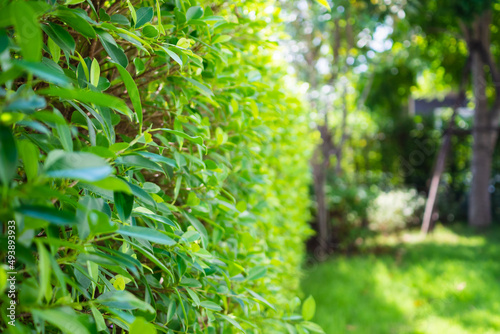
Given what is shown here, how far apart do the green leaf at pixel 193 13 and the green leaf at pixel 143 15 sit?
12cm

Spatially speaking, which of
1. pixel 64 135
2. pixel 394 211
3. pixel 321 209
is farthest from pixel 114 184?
pixel 394 211

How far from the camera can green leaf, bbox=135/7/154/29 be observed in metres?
0.83

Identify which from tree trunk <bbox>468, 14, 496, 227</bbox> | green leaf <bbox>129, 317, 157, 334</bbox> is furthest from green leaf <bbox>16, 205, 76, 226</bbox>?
tree trunk <bbox>468, 14, 496, 227</bbox>

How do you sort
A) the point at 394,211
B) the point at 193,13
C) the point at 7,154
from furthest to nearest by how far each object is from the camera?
the point at 394,211 → the point at 193,13 → the point at 7,154

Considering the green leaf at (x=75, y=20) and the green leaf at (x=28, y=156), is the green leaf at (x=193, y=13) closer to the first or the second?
the green leaf at (x=75, y=20)

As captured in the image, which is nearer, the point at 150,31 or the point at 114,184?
the point at 114,184

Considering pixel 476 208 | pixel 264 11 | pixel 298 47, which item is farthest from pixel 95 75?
pixel 476 208

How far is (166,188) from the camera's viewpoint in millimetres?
1212

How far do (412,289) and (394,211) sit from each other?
128 inches

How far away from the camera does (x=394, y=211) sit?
7551mm

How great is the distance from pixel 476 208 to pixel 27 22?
9.47 m

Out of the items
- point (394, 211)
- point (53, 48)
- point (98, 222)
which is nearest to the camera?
point (98, 222)

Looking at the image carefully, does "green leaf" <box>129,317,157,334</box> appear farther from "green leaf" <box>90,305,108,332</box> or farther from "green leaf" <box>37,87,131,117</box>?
"green leaf" <box>37,87,131,117</box>

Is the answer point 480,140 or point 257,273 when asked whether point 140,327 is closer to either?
point 257,273
